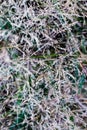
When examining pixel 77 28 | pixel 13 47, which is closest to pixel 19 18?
pixel 13 47

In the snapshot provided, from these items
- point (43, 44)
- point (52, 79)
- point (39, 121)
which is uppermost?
point (43, 44)

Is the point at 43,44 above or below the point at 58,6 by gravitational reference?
below

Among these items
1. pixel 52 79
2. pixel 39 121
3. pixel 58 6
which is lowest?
pixel 39 121

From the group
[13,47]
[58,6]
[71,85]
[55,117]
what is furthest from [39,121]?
[58,6]

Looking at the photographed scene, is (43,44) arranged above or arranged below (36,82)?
above

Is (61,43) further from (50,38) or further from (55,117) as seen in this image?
(55,117)

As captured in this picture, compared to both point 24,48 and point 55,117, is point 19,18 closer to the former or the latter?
point 24,48
